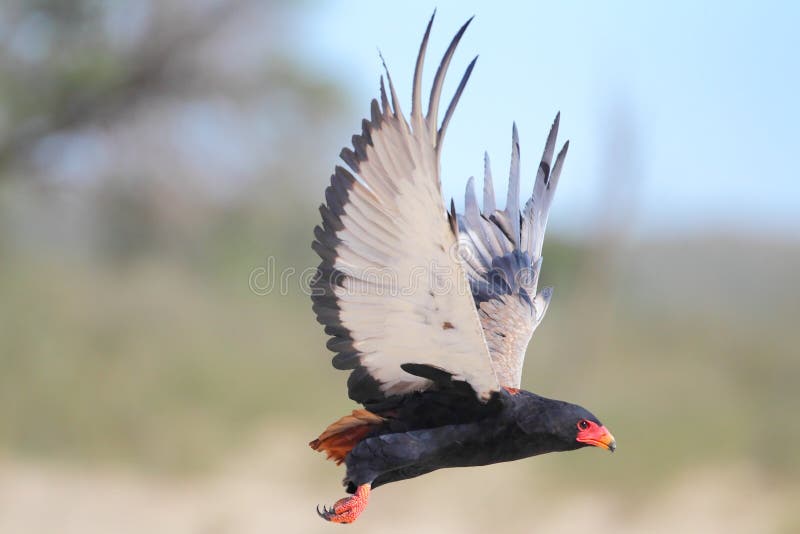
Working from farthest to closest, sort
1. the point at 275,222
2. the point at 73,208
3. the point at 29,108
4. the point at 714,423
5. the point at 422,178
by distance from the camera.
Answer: the point at 275,222 → the point at 73,208 → the point at 29,108 → the point at 714,423 → the point at 422,178

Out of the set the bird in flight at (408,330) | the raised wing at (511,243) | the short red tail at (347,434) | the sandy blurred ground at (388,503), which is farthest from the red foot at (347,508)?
the sandy blurred ground at (388,503)

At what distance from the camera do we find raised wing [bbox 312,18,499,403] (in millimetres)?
3805

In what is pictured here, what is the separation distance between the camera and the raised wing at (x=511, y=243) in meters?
5.56

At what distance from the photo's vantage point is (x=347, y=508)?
4.09 m

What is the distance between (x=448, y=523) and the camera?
538 inches

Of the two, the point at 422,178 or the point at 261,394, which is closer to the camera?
the point at 422,178

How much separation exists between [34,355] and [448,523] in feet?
23.7

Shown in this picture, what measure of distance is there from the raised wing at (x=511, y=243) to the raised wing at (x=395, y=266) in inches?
50.0

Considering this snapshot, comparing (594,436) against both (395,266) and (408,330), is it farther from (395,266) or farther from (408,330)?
(395,266)

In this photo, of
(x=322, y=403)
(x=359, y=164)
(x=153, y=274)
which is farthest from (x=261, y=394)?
(x=359, y=164)

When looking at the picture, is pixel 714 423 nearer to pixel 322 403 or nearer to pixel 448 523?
pixel 448 523

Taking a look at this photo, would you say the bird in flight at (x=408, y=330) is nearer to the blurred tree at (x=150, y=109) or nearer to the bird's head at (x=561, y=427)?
the bird's head at (x=561, y=427)

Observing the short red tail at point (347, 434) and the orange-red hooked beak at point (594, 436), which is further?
the short red tail at point (347, 434)

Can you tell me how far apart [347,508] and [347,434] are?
17.5 inches
